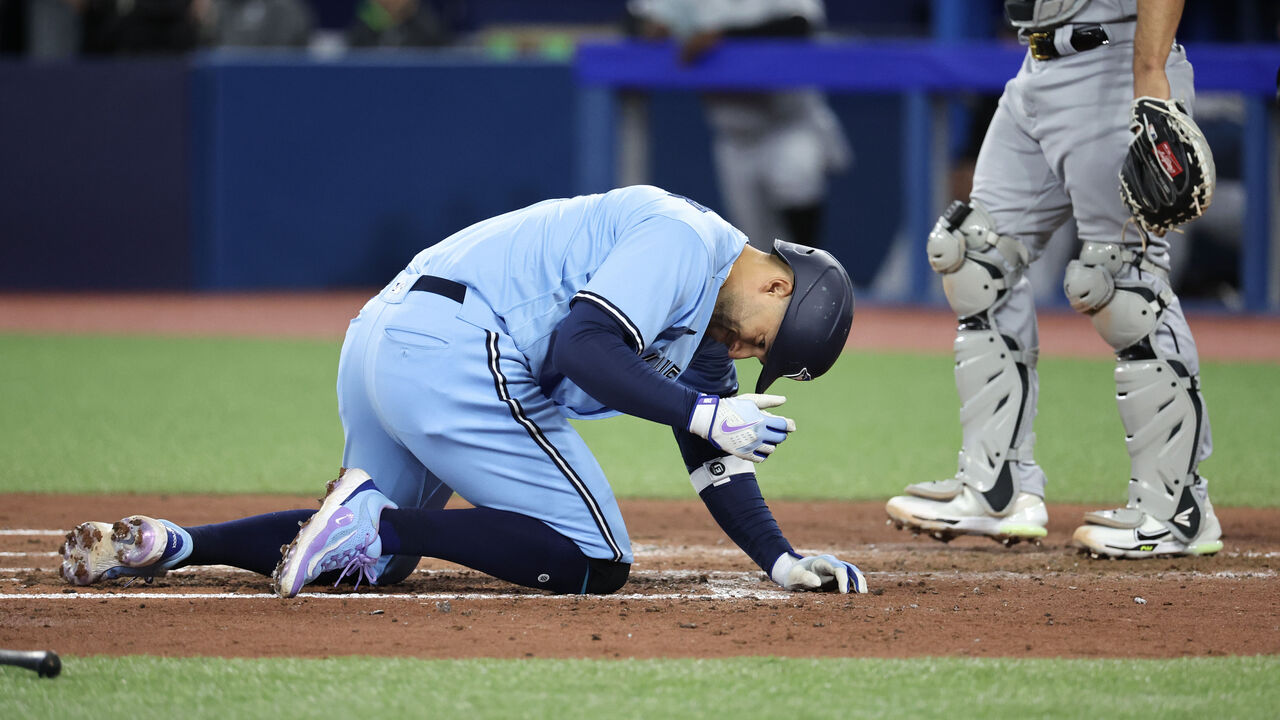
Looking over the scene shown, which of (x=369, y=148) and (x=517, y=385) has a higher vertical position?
(x=517, y=385)

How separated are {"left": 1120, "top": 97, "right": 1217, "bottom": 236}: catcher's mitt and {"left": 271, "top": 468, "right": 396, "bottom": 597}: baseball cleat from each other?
2.25 m

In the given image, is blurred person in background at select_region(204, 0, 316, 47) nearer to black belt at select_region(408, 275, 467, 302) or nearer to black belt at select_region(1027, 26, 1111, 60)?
black belt at select_region(1027, 26, 1111, 60)

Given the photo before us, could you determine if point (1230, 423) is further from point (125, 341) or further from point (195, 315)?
point (195, 315)

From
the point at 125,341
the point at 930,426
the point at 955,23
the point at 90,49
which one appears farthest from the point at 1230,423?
the point at 90,49

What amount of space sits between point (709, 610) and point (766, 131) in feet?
28.5

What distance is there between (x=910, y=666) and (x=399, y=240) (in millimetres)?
10954

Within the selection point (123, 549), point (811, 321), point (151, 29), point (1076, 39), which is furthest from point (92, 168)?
point (811, 321)

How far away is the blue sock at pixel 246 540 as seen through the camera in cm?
386

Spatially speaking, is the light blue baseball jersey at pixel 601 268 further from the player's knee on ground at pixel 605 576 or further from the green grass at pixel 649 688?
the green grass at pixel 649 688

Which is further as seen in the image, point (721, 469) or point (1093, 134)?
point (1093, 134)

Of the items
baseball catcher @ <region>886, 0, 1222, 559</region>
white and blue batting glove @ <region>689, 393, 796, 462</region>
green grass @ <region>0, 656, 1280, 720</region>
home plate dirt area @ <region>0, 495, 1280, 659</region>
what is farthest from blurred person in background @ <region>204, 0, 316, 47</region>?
green grass @ <region>0, 656, 1280, 720</region>

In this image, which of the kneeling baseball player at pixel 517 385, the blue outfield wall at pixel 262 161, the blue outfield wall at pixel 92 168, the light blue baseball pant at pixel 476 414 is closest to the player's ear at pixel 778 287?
the kneeling baseball player at pixel 517 385

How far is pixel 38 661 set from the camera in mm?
2945

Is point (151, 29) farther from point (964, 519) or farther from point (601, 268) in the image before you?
point (601, 268)
